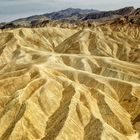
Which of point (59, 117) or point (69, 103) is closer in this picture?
point (59, 117)

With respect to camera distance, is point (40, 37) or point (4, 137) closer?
point (4, 137)

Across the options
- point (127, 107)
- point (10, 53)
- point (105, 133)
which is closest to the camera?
point (105, 133)

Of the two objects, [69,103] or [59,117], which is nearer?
[59,117]

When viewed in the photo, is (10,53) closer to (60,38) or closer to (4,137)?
(60,38)

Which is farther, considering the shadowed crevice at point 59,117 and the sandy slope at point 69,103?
the sandy slope at point 69,103

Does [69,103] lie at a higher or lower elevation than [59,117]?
higher

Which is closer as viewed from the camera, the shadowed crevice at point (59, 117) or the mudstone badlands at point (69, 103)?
the shadowed crevice at point (59, 117)

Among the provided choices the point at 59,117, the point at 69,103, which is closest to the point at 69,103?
the point at 69,103

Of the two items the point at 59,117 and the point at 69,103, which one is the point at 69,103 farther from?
the point at 59,117

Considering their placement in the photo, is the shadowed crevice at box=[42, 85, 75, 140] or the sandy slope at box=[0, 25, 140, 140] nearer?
the shadowed crevice at box=[42, 85, 75, 140]

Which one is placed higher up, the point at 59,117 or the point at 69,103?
the point at 69,103

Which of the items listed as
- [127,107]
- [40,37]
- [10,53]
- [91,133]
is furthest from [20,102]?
[40,37]
